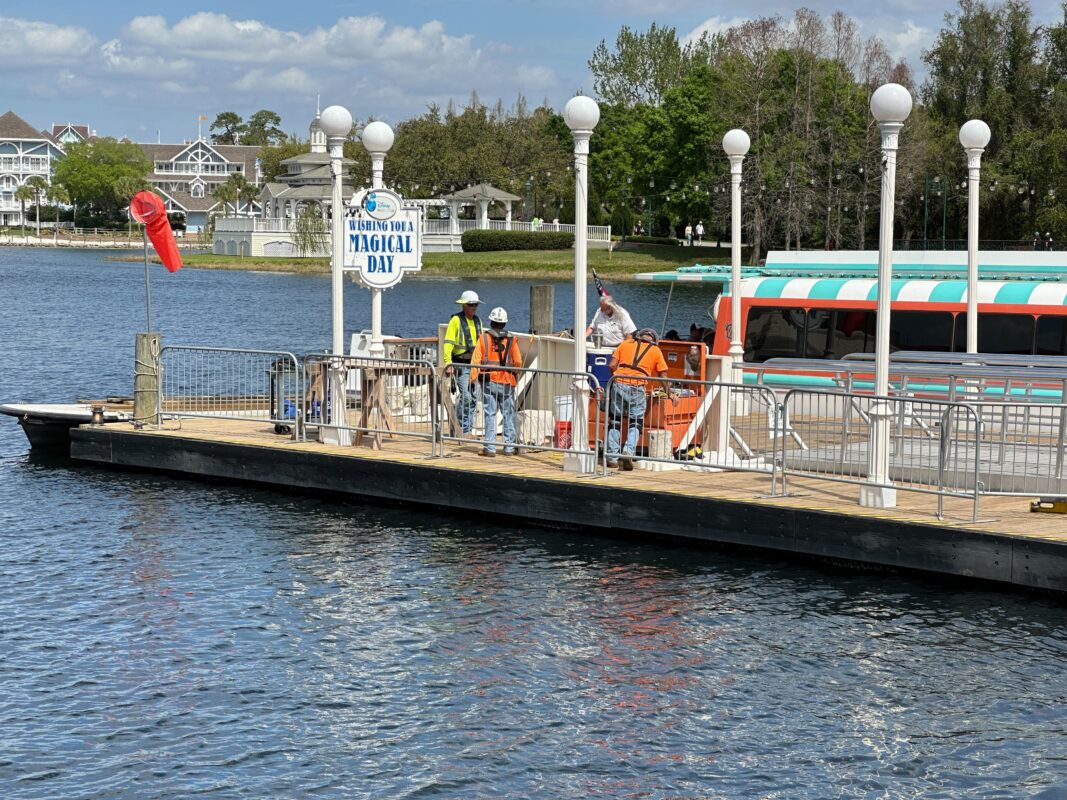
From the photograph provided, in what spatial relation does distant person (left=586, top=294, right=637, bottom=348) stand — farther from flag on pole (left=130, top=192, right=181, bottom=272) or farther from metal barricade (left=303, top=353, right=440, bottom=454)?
flag on pole (left=130, top=192, right=181, bottom=272)

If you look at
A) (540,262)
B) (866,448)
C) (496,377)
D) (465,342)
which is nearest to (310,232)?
(540,262)

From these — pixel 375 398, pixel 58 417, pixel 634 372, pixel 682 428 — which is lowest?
pixel 58 417

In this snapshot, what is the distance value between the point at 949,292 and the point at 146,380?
40.8ft

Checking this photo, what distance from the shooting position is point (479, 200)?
117500 millimetres

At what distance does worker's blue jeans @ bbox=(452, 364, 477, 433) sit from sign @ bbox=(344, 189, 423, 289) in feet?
5.95

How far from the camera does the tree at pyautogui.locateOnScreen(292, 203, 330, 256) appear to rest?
378 feet

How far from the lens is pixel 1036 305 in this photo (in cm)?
2139

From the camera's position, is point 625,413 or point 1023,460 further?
point 625,413

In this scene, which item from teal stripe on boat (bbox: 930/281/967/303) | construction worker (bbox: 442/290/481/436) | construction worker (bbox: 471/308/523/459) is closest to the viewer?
construction worker (bbox: 471/308/523/459)

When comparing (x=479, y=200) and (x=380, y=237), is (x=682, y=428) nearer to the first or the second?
(x=380, y=237)

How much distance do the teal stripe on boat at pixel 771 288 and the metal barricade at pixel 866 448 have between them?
7416 mm

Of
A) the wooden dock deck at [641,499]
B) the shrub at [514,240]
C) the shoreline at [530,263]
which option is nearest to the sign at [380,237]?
the wooden dock deck at [641,499]

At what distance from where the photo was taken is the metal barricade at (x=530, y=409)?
1686cm

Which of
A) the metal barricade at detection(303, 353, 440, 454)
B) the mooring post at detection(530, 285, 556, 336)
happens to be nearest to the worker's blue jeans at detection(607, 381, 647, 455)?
the metal barricade at detection(303, 353, 440, 454)
